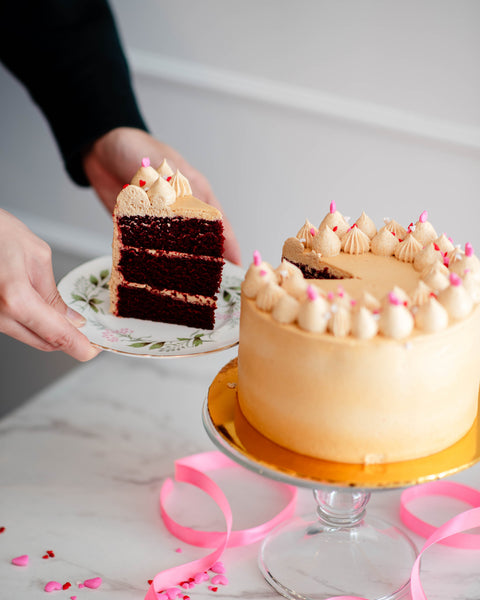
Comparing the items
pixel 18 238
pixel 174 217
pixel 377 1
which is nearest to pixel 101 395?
pixel 174 217

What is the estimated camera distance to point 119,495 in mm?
1717

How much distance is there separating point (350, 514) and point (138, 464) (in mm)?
610

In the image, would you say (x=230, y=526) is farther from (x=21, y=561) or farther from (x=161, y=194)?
(x=161, y=194)

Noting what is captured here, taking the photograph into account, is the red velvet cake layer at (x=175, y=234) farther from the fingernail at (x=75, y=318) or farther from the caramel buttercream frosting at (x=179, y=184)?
the fingernail at (x=75, y=318)

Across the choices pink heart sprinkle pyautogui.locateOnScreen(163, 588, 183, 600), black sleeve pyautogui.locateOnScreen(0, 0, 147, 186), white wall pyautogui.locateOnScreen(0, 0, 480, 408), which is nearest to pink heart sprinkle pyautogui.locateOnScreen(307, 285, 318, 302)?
pink heart sprinkle pyautogui.locateOnScreen(163, 588, 183, 600)

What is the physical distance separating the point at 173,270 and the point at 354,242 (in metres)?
0.70

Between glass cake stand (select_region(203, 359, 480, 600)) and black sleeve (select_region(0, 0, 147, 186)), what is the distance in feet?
4.17

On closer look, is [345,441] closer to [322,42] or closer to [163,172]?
[163,172]

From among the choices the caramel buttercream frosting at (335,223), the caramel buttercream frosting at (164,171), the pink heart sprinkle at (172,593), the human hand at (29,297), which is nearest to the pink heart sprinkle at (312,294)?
the caramel buttercream frosting at (335,223)

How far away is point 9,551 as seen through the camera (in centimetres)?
152

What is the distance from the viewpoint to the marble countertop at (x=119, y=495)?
4.81 feet

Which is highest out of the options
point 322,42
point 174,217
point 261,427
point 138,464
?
point 322,42

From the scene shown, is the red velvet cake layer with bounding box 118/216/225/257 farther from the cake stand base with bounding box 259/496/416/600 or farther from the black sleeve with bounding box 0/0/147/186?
the cake stand base with bounding box 259/496/416/600

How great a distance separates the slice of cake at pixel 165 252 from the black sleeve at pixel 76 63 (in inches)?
22.2
